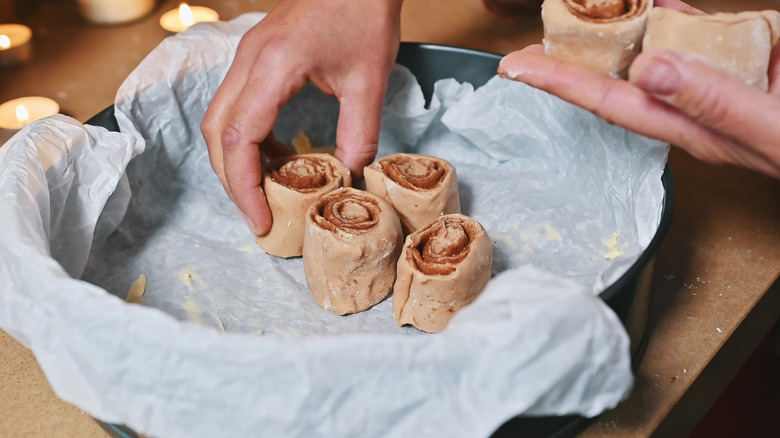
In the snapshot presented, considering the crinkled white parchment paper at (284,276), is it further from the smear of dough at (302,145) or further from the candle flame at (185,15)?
the candle flame at (185,15)

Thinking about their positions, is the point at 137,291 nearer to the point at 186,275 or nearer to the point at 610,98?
the point at 186,275

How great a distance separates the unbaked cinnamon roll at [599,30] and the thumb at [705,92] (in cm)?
13

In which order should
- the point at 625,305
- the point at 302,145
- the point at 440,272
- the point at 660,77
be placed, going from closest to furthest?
the point at 660,77
the point at 625,305
the point at 440,272
the point at 302,145

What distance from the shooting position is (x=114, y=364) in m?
0.69

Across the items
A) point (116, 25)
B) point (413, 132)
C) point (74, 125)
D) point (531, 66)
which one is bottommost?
point (116, 25)

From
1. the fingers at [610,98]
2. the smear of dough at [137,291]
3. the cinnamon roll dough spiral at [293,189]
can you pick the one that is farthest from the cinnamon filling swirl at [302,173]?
the fingers at [610,98]

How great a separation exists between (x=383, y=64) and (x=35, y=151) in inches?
18.8

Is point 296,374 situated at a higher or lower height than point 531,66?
lower

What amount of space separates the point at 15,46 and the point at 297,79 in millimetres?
1038

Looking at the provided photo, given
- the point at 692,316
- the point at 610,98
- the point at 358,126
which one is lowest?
the point at 692,316

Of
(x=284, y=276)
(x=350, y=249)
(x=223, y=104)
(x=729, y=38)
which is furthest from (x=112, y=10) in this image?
(x=729, y=38)

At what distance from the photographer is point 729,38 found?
79cm

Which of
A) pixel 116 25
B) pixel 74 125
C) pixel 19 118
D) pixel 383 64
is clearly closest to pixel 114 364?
pixel 74 125

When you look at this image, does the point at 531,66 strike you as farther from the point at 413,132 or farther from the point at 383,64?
the point at 413,132
